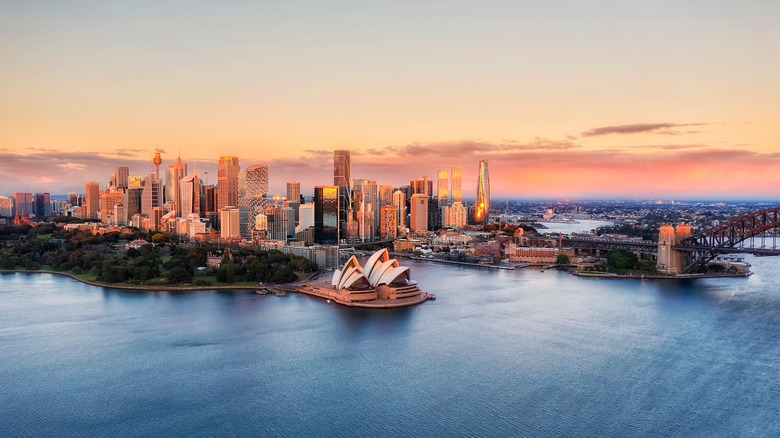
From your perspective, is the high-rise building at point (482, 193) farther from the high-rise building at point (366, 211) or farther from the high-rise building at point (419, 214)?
the high-rise building at point (366, 211)

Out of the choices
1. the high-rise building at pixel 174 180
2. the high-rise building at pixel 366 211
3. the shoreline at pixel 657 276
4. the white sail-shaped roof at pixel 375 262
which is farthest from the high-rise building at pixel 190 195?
the shoreline at pixel 657 276

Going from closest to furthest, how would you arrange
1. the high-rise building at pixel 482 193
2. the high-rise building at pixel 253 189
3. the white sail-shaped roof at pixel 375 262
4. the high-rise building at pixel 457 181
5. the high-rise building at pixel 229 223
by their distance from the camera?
the white sail-shaped roof at pixel 375 262, the high-rise building at pixel 229 223, the high-rise building at pixel 253 189, the high-rise building at pixel 482 193, the high-rise building at pixel 457 181

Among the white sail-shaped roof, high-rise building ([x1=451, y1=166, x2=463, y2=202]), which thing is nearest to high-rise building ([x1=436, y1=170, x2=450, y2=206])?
high-rise building ([x1=451, y1=166, x2=463, y2=202])

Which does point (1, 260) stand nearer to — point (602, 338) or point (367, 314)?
point (367, 314)

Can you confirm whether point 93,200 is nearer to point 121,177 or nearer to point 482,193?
point 121,177

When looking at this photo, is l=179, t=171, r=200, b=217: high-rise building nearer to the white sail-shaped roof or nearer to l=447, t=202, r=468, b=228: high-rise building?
l=447, t=202, r=468, b=228: high-rise building

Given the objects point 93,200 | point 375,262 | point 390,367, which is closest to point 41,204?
point 93,200

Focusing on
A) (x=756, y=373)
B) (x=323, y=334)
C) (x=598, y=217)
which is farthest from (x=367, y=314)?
(x=598, y=217)
